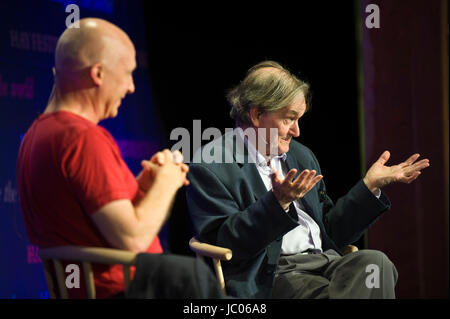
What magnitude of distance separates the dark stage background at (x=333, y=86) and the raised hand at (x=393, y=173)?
1304mm

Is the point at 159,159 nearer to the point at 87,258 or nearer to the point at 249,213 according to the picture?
the point at 87,258

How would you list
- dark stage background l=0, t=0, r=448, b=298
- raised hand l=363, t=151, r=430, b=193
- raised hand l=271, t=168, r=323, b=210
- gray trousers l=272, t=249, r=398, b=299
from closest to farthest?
raised hand l=271, t=168, r=323, b=210 < gray trousers l=272, t=249, r=398, b=299 < raised hand l=363, t=151, r=430, b=193 < dark stage background l=0, t=0, r=448, b=298

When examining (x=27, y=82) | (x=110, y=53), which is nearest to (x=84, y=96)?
(x=110, y=53)

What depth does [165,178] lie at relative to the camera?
2.05 metres

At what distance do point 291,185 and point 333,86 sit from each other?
204 centimetres

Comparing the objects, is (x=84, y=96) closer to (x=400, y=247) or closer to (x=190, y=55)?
(x=190, y=55)

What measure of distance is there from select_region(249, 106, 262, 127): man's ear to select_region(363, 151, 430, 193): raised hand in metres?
0.63

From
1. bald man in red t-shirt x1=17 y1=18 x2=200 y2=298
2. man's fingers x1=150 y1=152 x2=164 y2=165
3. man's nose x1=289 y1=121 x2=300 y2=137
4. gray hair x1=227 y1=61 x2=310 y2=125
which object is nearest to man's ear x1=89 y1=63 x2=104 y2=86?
bald man in red t-shirt x1=17 y1=18 x2=200 y2=298

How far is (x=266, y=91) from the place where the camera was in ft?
10.0

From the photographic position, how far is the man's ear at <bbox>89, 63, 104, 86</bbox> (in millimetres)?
2039

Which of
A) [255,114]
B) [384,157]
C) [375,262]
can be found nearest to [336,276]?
[375,262]

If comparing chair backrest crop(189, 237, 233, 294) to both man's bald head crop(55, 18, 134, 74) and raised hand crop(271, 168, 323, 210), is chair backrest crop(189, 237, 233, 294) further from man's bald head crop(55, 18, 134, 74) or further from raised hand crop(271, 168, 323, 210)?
man's bald head crop(55, 18, 134, 74)

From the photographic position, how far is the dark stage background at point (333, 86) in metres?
4.12
